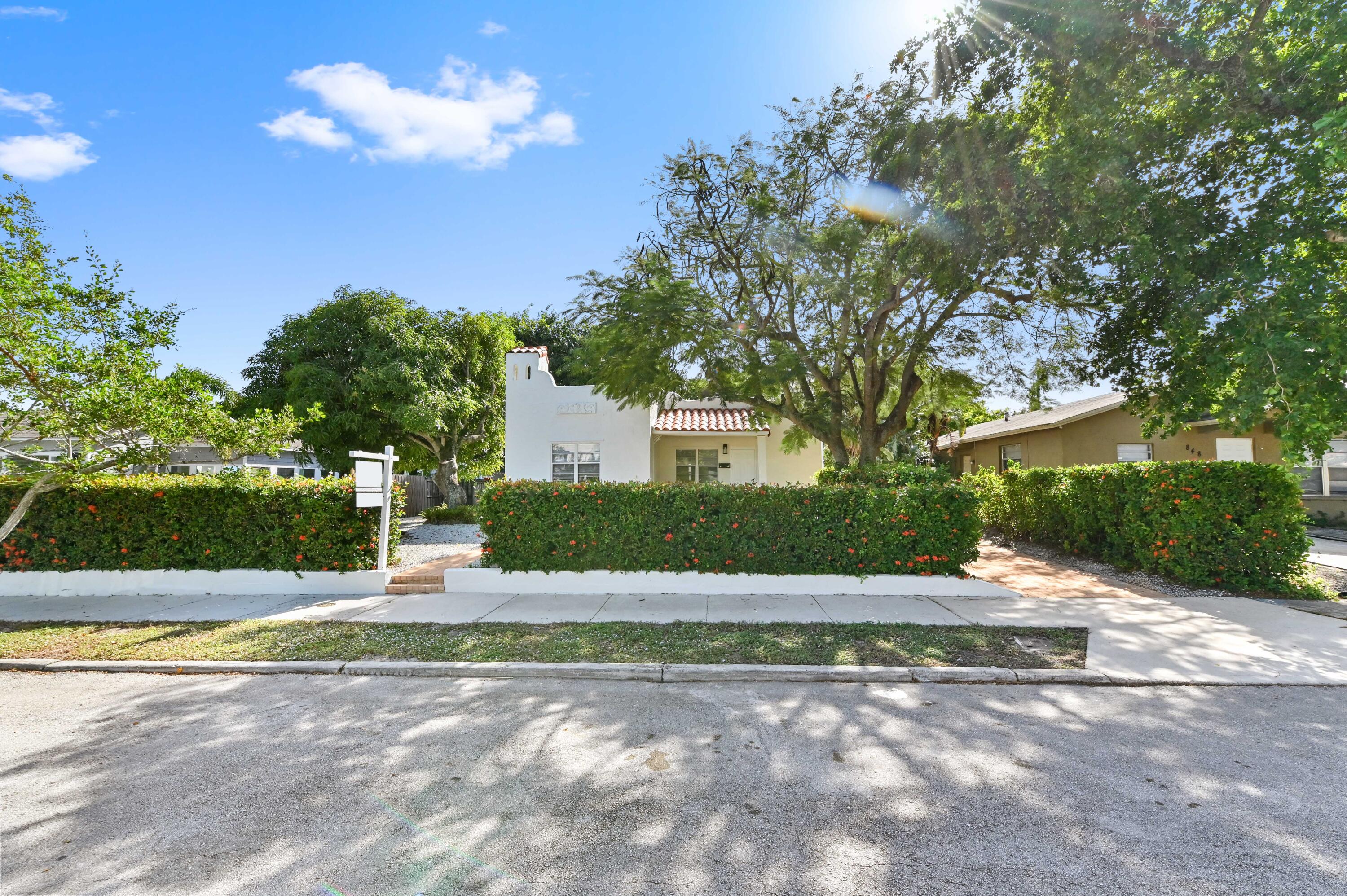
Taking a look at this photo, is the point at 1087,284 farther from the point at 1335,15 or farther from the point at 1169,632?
the point at 1169,632

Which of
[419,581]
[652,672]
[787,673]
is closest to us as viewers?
[787,673]

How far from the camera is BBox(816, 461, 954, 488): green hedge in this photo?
9.34 m

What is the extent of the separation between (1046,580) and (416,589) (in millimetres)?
9602

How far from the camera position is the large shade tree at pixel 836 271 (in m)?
9.76

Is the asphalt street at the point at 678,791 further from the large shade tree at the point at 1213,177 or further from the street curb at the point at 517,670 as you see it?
the large shade tree at the point at 1213,177

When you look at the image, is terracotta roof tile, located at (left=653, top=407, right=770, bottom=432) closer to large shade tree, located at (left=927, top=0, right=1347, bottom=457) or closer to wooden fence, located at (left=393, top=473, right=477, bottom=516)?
large shade tree, located at (left=927, top=0, right=1347, bottom=457)

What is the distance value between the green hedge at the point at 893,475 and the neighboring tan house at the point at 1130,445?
19.3 ft

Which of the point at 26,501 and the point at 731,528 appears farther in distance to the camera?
the point at 731,528

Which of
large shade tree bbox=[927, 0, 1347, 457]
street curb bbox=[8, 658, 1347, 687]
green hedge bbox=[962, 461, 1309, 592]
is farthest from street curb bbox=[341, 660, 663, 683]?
green hedge bbox=[962, 461, 1309, 592]

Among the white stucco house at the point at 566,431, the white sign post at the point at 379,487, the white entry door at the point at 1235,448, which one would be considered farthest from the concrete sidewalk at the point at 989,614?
the white entry door at the point at 1235,448

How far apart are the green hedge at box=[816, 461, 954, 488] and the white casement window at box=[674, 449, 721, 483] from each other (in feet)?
19.6

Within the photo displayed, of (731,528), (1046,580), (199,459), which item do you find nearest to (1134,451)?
(1046,580)

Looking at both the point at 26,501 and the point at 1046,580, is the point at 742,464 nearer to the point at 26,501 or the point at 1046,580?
the point at 1046,580

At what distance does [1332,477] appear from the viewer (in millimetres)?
16484
